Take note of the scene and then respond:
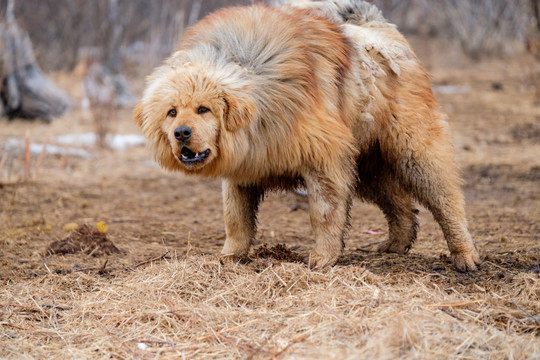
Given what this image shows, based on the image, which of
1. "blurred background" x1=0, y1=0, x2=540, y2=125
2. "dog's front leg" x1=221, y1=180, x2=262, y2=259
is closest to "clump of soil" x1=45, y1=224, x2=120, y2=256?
"dog's front leg" x1=221, y1=180, x2=262, y2=259

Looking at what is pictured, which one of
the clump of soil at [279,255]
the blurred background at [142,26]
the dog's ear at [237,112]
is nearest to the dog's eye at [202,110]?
the dog's ear at [237,112]

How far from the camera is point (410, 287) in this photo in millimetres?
4285

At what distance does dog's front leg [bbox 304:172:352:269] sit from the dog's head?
0.63 m

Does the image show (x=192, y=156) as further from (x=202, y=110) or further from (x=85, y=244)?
(x=85, y=244)

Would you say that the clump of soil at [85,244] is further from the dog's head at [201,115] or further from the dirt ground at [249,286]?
the dog's head at [201,115]

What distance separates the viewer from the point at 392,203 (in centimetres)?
569

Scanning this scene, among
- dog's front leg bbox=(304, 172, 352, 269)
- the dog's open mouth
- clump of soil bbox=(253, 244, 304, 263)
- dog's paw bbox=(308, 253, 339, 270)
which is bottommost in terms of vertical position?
clump of soil bbox=(253, 244, 304, 263)

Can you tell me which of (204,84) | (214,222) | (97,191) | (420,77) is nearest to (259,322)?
(204,84)

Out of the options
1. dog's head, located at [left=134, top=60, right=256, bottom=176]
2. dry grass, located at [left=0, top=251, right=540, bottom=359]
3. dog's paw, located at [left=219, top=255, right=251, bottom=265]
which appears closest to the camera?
dry grass, located at [left=0, top=251, right=540, bottom=359]

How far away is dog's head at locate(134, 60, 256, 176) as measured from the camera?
426 centimetres

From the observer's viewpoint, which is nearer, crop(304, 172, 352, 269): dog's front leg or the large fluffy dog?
the large fluffy dog

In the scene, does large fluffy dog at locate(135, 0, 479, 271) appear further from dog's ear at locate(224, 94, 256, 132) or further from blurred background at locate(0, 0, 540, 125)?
blurred background at locate(0, 0, 540, 125)

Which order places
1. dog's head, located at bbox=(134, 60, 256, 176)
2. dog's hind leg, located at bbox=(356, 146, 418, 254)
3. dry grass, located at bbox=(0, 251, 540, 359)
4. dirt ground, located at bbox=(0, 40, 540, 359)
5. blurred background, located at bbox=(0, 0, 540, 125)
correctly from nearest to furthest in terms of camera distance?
dry grass, located at bbox=(0, 251, 540, 359) → dirt ground, located at bbox=(0, 40, 540, 359) → dog's head, located at bbox=(134, 60, 256, 176) → dog's hind leg, located at bbox=(356, 146, 418, 254) → blurred background, located at bbox=(0, 0, 540, 125)

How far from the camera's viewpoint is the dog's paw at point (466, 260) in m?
4.94
